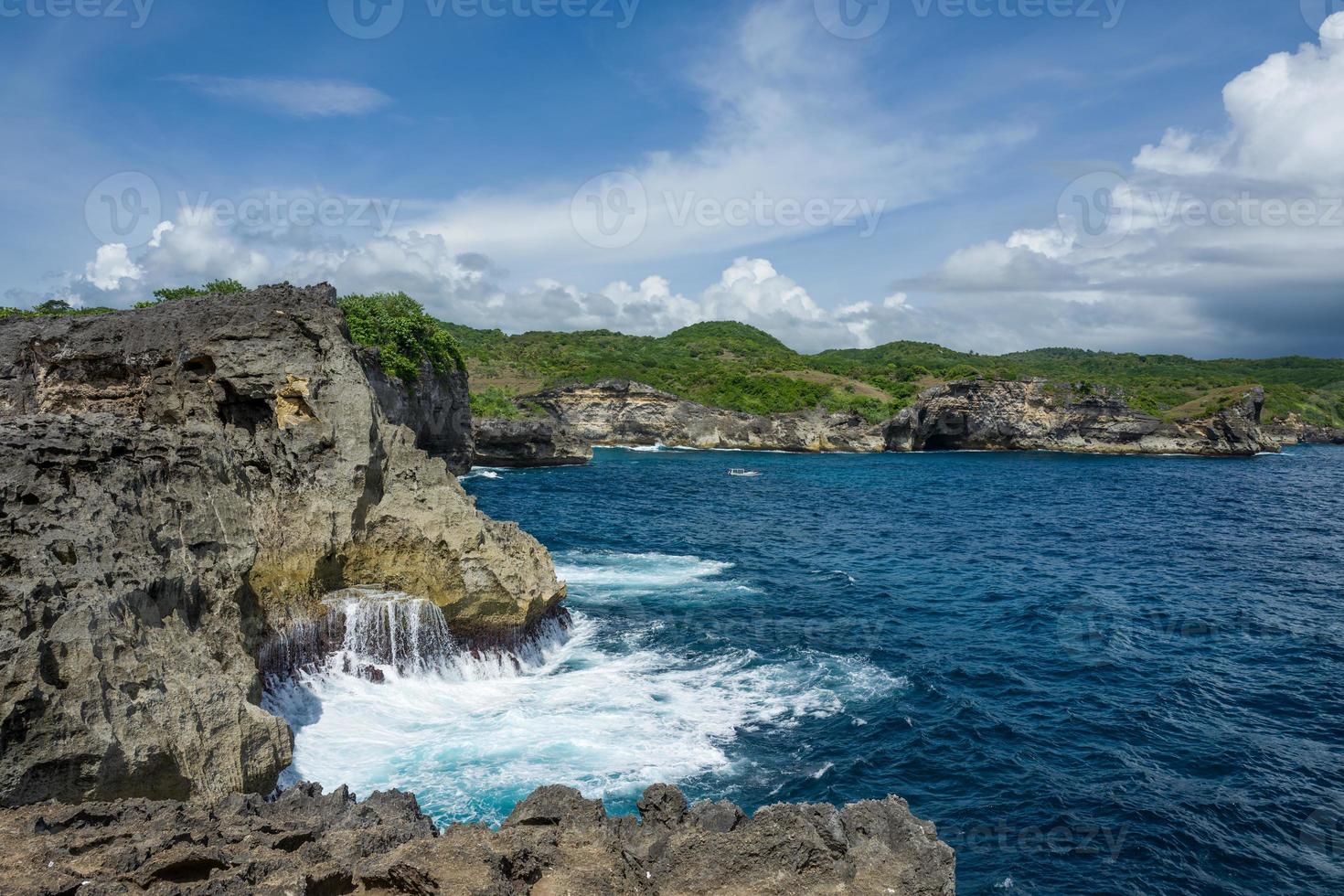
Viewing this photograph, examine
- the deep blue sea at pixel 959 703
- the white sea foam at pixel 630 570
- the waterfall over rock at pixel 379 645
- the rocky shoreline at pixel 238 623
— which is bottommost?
the deep blue sea at pixel 959 703

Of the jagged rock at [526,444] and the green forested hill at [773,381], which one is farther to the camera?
the green forested hill at [773,381]

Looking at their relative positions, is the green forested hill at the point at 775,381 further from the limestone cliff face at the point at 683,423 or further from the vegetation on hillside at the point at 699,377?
the limestone cliff face at the point at 683,423

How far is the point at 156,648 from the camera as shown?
1280 centimetres

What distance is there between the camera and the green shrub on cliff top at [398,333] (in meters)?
56.1

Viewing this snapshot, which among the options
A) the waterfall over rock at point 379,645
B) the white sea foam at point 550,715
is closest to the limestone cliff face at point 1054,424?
the white sea foam at point 550,715

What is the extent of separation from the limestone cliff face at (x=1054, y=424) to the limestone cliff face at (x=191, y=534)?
107064 mm

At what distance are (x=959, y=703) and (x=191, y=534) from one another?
19.2 meters

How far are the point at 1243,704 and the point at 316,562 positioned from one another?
84.1 ft

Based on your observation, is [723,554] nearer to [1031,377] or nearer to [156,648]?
[156,648]

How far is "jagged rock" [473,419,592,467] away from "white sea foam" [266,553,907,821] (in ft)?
211

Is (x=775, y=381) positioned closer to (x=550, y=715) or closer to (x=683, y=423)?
(x=683, y=423)

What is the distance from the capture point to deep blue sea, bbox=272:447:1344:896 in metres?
14.9

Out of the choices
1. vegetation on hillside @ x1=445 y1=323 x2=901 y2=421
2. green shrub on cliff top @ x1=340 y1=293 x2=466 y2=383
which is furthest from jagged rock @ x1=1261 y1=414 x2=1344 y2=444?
green shrub on cliff top @ x1=340 y1=293 x2=466 y2=383

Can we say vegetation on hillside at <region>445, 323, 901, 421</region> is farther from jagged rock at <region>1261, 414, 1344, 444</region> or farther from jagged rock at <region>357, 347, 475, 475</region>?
jagged rock at <region>1261, 414, 1344, 444</region>
